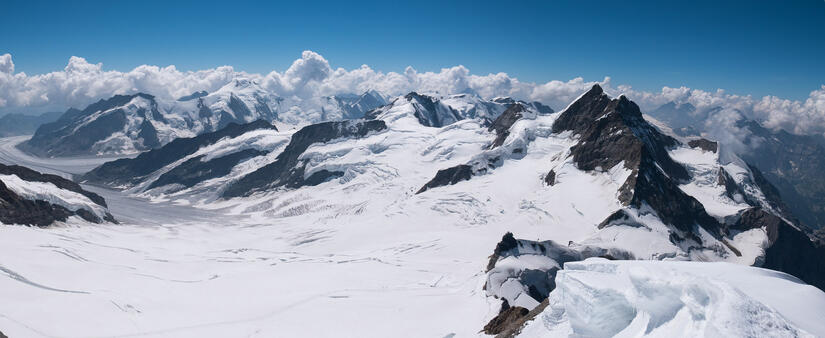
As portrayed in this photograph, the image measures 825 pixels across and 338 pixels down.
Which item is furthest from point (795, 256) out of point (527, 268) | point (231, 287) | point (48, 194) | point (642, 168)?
point (48, 194)

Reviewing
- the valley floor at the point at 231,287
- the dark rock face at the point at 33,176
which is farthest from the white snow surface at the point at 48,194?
the valley floor at the point at 231,287

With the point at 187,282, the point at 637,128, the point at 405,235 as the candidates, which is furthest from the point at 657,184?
the point at 187,282

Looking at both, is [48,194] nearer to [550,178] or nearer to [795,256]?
[550,178]

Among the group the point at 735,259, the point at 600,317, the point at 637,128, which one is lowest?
the point at 735,259

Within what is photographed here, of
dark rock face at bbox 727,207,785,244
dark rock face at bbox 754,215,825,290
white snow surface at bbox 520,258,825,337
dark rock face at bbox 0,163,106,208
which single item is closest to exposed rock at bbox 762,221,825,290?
dark rock face at bbox 754,215,825,290

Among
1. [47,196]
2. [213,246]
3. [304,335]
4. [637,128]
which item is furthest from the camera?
[637,128]

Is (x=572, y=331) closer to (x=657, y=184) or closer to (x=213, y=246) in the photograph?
(x=657, y=184)

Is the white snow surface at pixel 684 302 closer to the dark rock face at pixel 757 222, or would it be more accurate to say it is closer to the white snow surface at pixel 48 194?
the dark rock face at pixel 757 222

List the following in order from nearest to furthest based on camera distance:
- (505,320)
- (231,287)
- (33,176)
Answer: (505,320), (231,287), (33,176)
